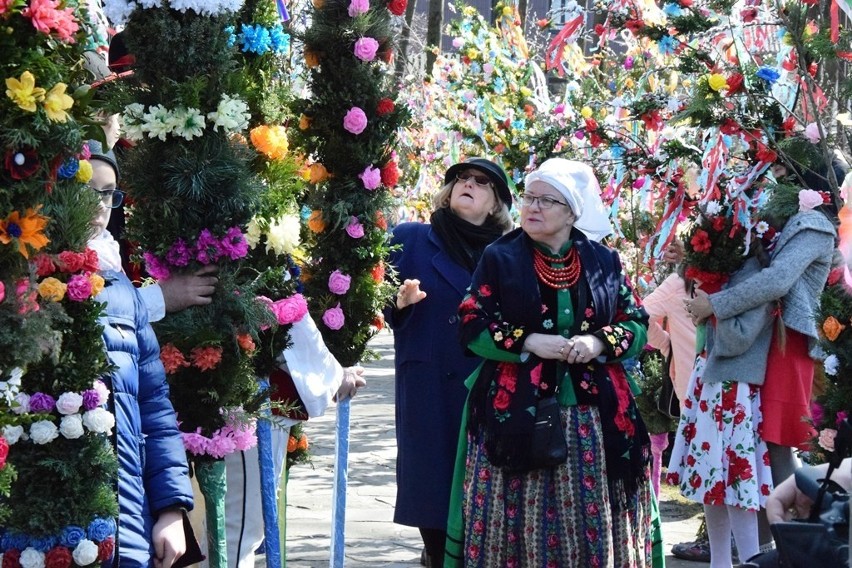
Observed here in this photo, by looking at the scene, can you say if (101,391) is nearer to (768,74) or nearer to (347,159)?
(347,159)

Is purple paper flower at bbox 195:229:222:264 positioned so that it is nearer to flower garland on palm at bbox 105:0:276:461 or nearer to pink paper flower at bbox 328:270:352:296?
flower garland on palm at bbox 105:0:276:461

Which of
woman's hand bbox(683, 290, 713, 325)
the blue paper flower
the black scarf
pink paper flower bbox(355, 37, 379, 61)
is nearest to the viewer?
the blue paper flower

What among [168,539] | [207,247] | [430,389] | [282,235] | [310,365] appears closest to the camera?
[168,539]

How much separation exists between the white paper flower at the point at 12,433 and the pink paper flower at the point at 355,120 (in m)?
2.57

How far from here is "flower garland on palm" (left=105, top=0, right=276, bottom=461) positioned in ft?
13.8

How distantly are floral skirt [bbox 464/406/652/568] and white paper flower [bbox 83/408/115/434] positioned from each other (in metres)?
1.84

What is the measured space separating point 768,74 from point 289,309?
209cm

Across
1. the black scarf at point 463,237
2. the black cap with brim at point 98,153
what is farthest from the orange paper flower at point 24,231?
the black scarf at point 463,237

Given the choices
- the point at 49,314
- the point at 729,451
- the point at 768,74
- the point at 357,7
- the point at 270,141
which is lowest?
the point at 729,451

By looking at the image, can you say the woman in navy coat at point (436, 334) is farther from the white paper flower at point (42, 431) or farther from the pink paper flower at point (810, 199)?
the white paper flower at point (42, 431)

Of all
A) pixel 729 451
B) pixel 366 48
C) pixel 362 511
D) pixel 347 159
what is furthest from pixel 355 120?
pixel 362 511

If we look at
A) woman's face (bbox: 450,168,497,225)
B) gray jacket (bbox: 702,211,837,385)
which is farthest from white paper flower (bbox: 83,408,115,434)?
gray jacket (bbox: 702,211,837,385)

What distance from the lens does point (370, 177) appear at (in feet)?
18.0

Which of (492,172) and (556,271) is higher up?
(492,172)
